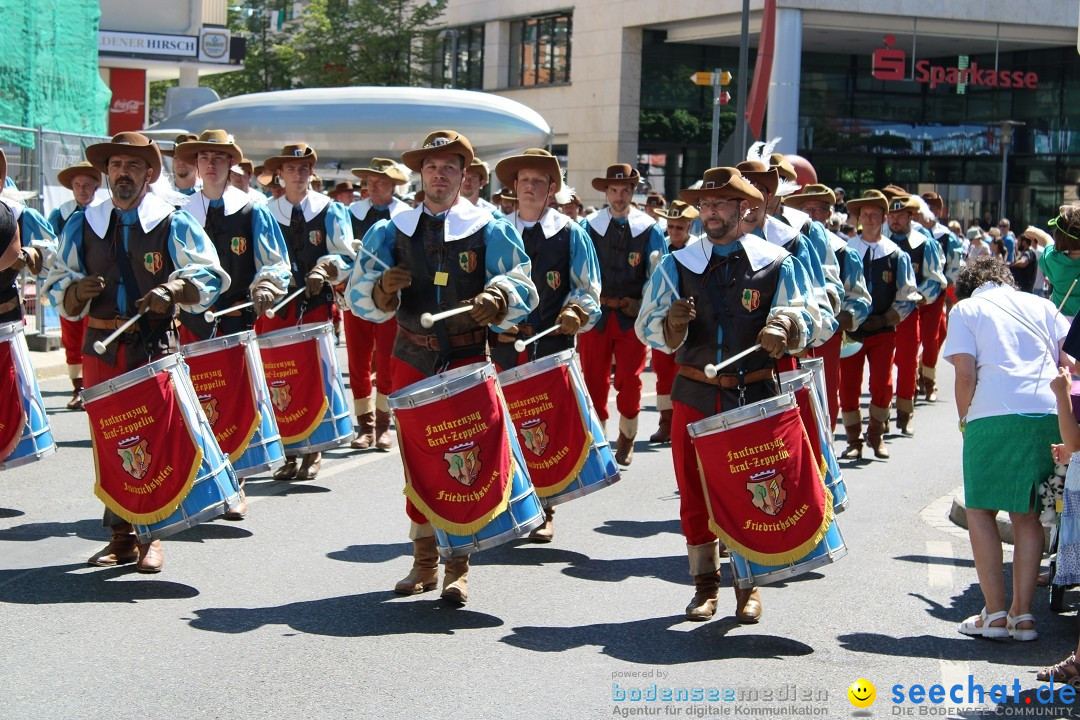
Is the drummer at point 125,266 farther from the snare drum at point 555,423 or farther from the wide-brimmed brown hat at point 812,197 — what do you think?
the wide-brimmed brown hat at point 812,197

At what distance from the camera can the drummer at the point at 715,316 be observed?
661cm

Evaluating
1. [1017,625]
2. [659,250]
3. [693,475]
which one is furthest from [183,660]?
[659,250]

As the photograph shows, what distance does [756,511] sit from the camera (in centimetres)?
631

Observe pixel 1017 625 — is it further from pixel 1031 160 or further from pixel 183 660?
pixel 1031 160

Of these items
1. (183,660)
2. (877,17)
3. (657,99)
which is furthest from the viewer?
(657,99)

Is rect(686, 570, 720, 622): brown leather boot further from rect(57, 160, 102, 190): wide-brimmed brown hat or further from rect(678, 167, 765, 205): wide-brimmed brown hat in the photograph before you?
rect(57, 160, 102, 190): wide-brimmed brown hat

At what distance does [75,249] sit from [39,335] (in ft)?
31.3

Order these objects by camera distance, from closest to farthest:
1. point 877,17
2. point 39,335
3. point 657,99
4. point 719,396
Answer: point 719,396, point 39,335, point 877,17, point 657,99

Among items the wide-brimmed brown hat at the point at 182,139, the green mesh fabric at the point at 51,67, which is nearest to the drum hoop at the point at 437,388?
the wide-brimmed brown hat at the point at 182,139

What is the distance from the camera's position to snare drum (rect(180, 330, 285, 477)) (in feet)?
27.4

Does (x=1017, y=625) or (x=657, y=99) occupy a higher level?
(x=657, y=99)

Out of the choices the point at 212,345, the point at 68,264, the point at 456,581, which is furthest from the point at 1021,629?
the point at 68,264

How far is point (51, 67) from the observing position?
2284 cm

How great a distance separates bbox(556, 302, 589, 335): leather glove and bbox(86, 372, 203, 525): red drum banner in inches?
87.6
